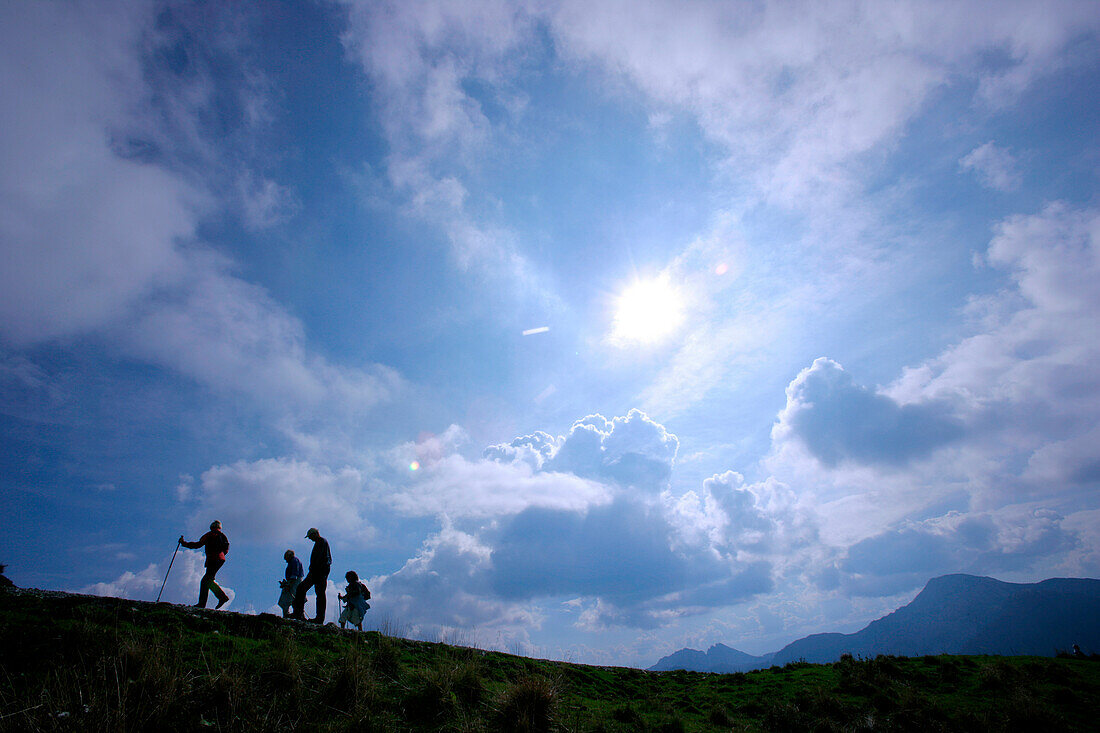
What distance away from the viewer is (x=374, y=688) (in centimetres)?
898

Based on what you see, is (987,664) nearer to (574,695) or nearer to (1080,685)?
(1080,685)

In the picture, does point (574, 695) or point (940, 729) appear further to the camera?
point (574, 695)

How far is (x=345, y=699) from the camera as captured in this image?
8.55 m

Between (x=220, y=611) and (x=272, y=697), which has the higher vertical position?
(x=220, y=611)

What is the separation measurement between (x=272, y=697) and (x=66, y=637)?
4.01 m

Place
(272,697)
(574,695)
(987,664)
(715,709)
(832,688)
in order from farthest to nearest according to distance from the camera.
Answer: (987,664), (832,688), (715,709), (574,695), (272,697)

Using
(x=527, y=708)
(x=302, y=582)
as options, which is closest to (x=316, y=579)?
(x=302, y=582)

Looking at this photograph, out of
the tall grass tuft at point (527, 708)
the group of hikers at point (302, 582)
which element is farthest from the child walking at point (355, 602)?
the tall grass tuft at point (527, 708)

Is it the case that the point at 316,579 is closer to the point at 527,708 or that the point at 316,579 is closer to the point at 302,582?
the point at 302,582

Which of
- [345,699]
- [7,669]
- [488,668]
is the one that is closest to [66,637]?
[7,669]

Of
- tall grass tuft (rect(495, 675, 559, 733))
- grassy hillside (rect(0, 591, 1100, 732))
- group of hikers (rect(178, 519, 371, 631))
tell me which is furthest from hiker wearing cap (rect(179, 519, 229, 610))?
tall grass tuft (rect(495, 675, 559, 733))

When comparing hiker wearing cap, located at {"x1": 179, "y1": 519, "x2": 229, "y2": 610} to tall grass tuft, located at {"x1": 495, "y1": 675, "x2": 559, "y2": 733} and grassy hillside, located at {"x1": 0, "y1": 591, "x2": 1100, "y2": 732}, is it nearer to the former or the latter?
grassy hillside, located at {"x1": 0, "y1": 591, "x2": 1100, "y2": 732}

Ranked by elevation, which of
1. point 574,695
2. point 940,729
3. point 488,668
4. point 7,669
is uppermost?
point 7,669

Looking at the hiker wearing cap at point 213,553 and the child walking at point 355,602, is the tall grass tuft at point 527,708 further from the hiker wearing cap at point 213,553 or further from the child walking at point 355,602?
the hiker wearing cap at point 213,553
